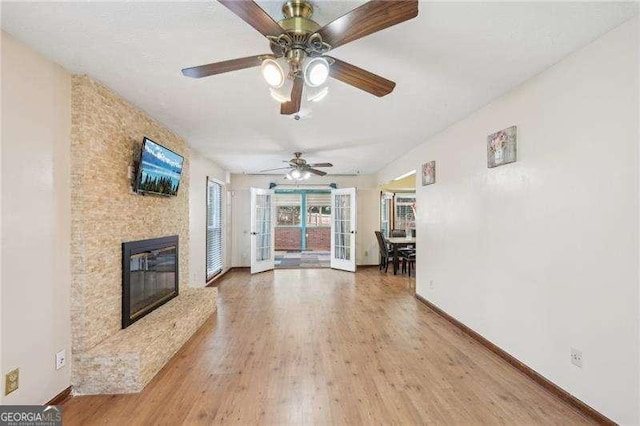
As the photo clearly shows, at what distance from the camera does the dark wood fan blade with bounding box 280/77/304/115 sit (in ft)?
5.75

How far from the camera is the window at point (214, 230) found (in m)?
6.00

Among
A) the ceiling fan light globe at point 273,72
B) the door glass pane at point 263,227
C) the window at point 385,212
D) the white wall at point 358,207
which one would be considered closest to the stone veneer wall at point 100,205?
the ceiling fan light globe at point 273,72

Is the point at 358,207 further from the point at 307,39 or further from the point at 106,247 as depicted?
the point at 307,39

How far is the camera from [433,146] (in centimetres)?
419

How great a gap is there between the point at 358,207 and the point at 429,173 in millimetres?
3709

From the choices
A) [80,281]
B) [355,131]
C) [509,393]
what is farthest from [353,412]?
[355,131]

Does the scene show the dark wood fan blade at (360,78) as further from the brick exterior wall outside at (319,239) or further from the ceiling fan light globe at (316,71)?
the brick exterior wall outside at (319,239)

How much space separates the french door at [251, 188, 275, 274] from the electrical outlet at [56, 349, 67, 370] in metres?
4.60

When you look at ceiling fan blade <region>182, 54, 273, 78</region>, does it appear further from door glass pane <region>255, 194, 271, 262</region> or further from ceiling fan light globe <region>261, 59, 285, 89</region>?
door glass pane <region>255, 194, 271, 262</region>

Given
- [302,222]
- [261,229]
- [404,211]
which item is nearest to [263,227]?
[261,229]

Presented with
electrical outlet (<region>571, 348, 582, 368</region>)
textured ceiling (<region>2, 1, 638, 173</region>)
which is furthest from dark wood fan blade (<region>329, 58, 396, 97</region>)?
Answer: electrical outlet (<region>571, 348, 582, 368</region>)

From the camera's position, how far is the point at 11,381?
1790mm

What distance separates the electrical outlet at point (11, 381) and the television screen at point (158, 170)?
1.58 meters

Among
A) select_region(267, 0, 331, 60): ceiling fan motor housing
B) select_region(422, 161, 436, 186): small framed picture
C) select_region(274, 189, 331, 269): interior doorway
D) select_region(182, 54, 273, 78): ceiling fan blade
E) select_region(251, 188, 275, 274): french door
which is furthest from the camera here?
select_region(274, 189, 331, 269): interior doorway
